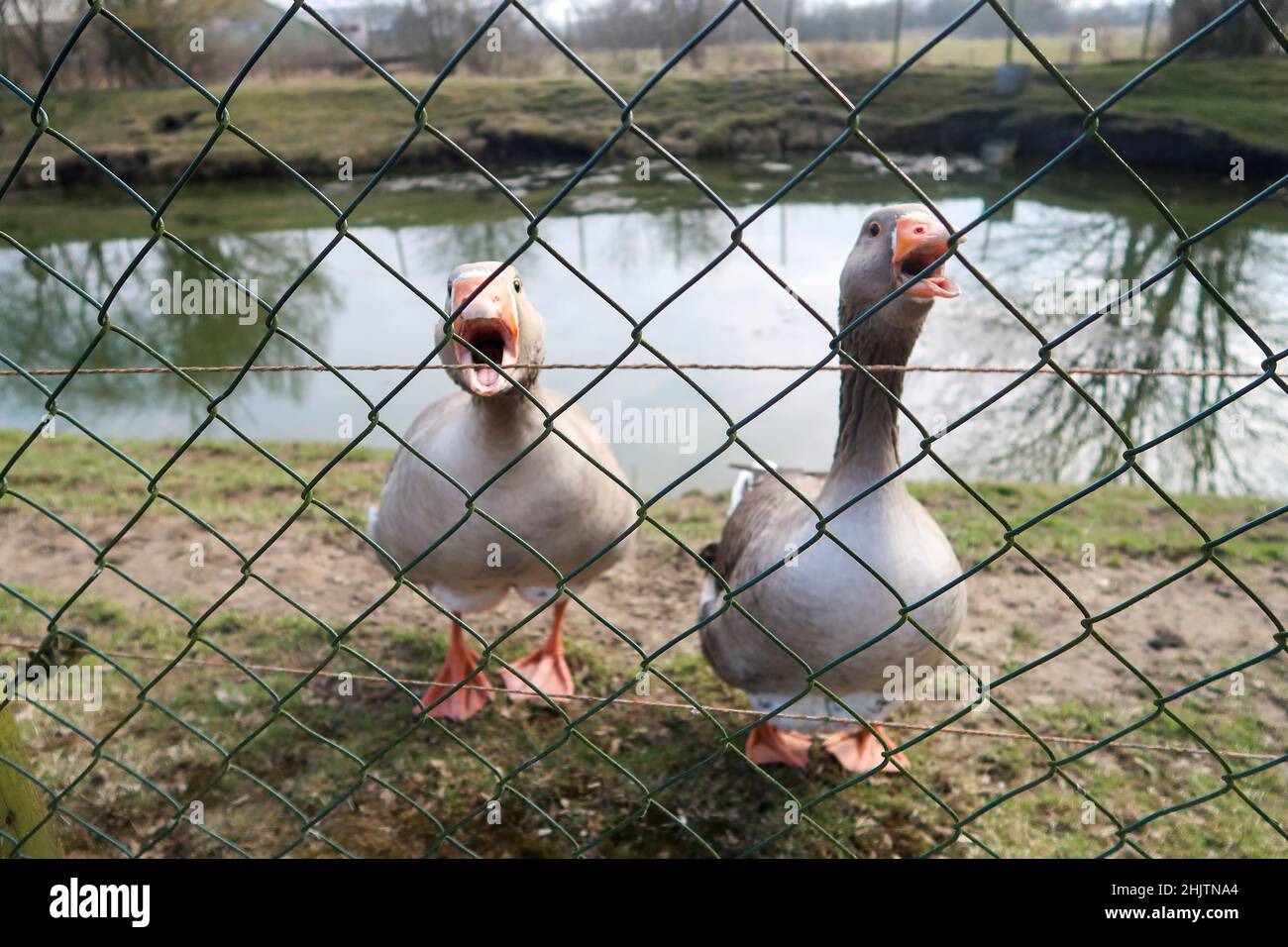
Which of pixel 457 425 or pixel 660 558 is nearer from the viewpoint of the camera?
pixel 457 425

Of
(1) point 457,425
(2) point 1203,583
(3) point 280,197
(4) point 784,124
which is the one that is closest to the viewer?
(1) point 457,425

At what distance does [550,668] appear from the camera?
11.5 feet

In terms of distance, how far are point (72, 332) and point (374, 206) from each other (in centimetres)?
619

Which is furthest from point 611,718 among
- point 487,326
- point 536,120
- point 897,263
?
point 536,120

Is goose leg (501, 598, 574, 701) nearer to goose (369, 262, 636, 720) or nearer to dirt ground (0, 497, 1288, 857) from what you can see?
dirt ground (0, 497, 1288, 857)

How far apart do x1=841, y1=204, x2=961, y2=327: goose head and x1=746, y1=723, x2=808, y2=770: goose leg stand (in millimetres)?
1541

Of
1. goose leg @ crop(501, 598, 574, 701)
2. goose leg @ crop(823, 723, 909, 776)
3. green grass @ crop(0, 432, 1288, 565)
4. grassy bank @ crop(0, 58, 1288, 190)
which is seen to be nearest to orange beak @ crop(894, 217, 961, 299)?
goose leg @ crop(823, 723, 909, 776)

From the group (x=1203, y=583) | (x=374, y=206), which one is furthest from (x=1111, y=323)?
(x=374, y=206)

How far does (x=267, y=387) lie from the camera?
7.39m

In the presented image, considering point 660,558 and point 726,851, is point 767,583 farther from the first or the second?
point 660,558

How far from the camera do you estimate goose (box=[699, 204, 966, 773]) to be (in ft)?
7.45

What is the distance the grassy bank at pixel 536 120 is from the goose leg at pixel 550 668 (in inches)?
511

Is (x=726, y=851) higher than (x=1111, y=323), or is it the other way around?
(x=1111, y=323)

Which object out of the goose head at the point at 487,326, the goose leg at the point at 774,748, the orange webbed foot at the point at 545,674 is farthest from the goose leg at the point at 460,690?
the goose head at the point at 487,326
